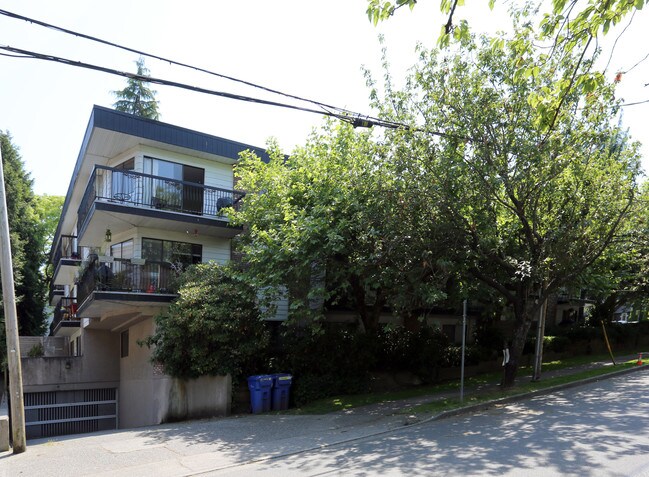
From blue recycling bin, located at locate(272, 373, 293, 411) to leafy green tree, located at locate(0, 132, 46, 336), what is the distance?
2625 cm

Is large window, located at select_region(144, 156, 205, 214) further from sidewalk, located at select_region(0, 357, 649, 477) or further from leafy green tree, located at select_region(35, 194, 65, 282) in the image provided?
leafy green tree, located at select_region(35, 194, 65, 282)

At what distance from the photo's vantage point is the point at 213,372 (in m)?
14.2

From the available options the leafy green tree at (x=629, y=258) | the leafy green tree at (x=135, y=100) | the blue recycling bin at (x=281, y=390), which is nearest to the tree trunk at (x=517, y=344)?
the leafy green tree at (x=629, y=258)

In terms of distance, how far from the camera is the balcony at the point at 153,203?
15.9 m

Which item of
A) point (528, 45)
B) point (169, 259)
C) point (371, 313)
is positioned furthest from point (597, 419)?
point (169, 259)

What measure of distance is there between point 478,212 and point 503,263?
4.99ft

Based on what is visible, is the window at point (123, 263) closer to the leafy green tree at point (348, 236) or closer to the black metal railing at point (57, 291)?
the leafy green tree at point (348, 236)

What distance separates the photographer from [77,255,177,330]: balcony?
15320 mm

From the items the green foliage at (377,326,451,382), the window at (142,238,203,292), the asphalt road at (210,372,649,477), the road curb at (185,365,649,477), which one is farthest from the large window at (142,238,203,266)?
the asphalt road at (210,372,649,477)

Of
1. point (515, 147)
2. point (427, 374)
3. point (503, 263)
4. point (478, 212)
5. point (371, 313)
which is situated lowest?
point (427, 374)

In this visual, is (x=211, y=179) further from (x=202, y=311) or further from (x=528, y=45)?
(x=528, y=45)

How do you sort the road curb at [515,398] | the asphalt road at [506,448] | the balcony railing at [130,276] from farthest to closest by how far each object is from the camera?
the balcony railing at [130,276] < the road curb at [515,398] < the asphalt road at [506,448]

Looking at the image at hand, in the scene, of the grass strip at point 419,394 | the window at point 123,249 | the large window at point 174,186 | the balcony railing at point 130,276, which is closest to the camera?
the grass strip at point 419,394

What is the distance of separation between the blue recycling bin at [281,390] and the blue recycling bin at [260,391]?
0.19 m
